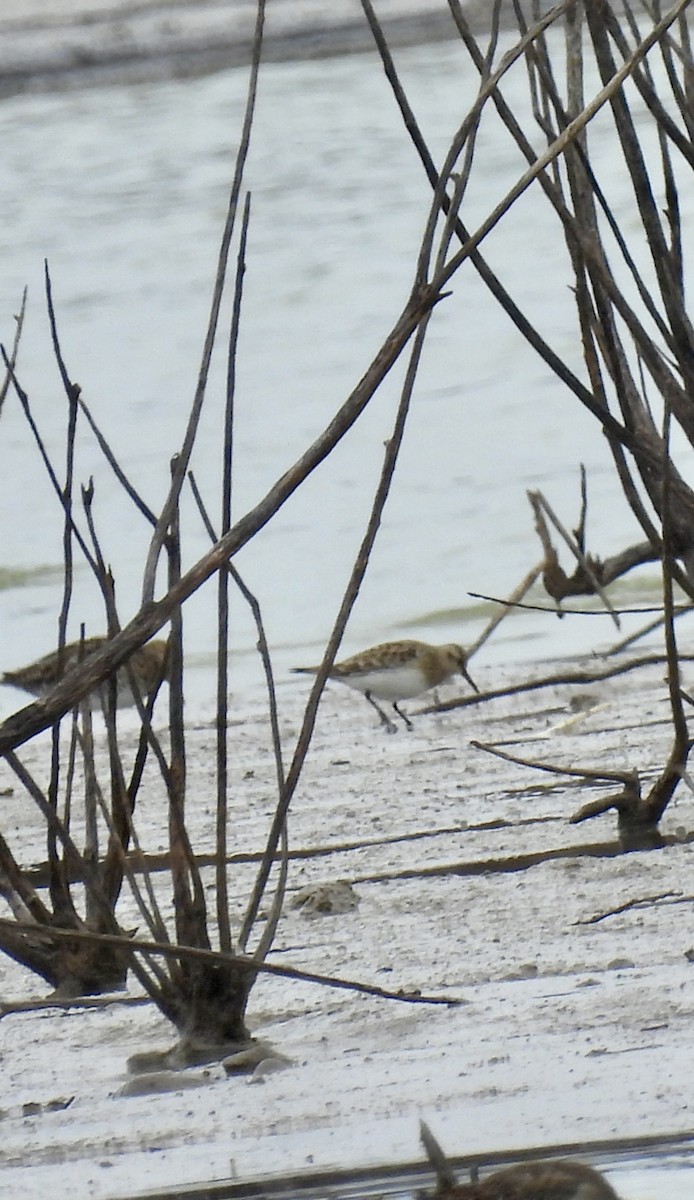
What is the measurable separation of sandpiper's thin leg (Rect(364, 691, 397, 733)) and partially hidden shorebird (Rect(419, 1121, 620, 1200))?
2.68m

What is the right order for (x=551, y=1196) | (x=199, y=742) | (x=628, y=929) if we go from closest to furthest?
(x=551, y=1196) → (x=628, y=929) → (x=199, y=742)

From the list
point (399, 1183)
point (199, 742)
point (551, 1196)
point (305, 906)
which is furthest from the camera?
point (199, 742)

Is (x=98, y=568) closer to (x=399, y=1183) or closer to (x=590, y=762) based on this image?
(x=399, y=1183)

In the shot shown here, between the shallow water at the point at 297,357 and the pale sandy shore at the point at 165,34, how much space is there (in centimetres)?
79

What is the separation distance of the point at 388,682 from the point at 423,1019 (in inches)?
92.0

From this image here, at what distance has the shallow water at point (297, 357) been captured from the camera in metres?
6.84

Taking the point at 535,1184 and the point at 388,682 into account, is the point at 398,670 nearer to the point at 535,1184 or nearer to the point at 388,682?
the point at 388,682

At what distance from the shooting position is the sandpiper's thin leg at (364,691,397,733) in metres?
4.31

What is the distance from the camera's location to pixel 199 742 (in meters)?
4.28

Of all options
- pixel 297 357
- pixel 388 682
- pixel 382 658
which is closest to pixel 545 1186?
pixel 388 682

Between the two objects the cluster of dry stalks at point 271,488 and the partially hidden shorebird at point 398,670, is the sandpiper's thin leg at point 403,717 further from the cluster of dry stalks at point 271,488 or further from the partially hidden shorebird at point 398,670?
the cluster of dry stalks at point 271,488

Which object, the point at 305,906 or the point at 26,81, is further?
the point at 26,81

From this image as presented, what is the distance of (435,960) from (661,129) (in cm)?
104

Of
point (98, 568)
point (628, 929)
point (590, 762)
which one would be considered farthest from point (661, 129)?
point (590, 762)
